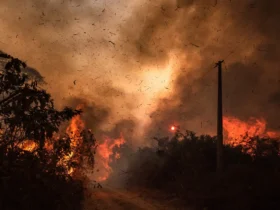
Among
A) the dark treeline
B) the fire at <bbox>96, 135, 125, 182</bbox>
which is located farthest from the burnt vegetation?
the fire at <bbox>96, 135, 125, 182</bbox>

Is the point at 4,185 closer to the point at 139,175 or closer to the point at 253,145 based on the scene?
the point at 253,145

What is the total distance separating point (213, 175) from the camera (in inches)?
703

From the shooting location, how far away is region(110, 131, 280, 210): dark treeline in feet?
44.5

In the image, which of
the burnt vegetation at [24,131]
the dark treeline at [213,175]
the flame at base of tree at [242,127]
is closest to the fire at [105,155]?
the flame at base of tree at [242,127]

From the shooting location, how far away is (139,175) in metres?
30.1

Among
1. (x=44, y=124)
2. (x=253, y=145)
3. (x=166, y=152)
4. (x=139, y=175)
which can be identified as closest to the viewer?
(x=44, y=124)

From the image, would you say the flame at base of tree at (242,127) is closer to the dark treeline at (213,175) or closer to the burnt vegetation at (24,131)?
the dark treeline at (213,175)

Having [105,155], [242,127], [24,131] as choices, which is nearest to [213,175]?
[24,131]

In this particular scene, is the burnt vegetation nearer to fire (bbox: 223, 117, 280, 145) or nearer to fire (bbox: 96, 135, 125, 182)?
fire (bbox: 223, 117, 280, 145)

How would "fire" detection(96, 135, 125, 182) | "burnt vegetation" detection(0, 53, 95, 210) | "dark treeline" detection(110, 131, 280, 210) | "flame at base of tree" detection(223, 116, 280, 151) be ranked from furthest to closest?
"fire" detection(96, 135, 125, 182)
"flame at base of tree" detection(223, 116, 280, 151)
"dark treeline" detection(110, 131, 280, 210)
"burnt vegetation" detection(0, 53, 95, 210)

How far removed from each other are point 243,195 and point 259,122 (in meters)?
27.0

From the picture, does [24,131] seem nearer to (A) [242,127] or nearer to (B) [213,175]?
(B) [213,175]

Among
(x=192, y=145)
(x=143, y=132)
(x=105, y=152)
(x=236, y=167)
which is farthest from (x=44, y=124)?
(x=105, y=152)

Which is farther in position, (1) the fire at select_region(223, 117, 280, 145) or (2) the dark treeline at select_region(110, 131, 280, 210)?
(1) the fire at select_region(223, 117, 280, 145)
